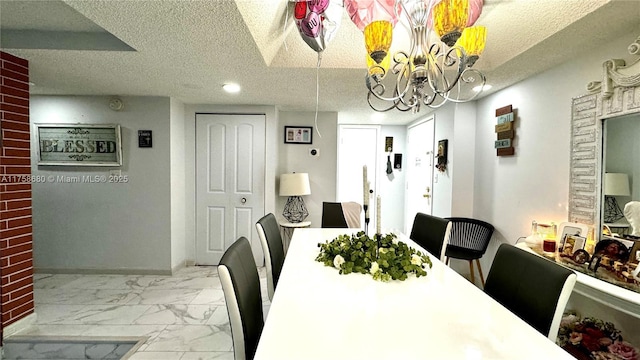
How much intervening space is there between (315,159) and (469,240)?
6.88ft

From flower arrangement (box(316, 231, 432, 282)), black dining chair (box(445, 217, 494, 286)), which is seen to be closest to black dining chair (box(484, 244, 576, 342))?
flower arrangement (box(316, 231, 432, 282))

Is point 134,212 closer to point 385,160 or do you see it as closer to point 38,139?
point 38,139

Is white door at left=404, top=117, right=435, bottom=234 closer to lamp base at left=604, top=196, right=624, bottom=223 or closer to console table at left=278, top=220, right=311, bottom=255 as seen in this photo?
console table at left=278, top=220, right=311, bottom=255

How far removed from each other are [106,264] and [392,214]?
426 cm

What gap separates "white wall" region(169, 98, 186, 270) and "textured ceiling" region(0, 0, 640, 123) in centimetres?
55

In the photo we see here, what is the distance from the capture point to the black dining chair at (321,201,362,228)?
9.87 ft

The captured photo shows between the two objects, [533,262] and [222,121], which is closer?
[533,262]

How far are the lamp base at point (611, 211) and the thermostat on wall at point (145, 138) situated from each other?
4.01 meters

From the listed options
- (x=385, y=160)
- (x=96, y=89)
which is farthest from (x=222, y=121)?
(x=385, y=160)

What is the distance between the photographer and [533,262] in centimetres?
113

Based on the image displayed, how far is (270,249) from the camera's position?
1.80 m

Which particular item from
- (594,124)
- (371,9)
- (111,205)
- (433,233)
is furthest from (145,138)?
(594,124)

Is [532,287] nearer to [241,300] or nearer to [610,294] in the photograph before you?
[610,294]

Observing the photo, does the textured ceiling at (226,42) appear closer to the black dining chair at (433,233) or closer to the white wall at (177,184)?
the white wall at (177,184)
